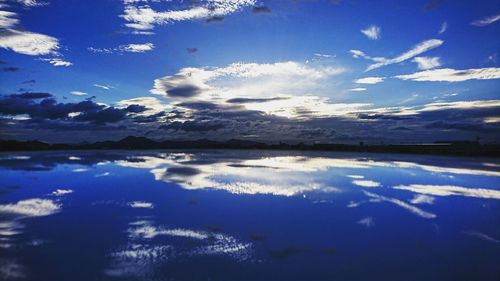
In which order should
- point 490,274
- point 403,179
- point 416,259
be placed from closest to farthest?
point 490,274, point 416,259, point 403,179

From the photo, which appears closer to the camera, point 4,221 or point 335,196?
point 4,221

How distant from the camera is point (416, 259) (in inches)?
246

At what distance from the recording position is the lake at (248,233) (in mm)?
5566

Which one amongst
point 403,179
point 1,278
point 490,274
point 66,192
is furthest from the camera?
point 403,179

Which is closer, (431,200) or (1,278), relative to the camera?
(1,278)

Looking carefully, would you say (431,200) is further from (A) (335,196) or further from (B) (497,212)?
(A) (335,196)

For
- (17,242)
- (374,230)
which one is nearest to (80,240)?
(17,242)

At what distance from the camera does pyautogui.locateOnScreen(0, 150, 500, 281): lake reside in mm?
5566

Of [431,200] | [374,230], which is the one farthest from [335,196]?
[374,230]

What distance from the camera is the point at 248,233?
7.77m

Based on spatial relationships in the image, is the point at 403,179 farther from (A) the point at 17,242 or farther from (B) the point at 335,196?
(A) the point at 17,242

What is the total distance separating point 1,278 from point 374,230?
714 centimetres

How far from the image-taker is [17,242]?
6887 millimetres

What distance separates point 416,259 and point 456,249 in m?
1.17
